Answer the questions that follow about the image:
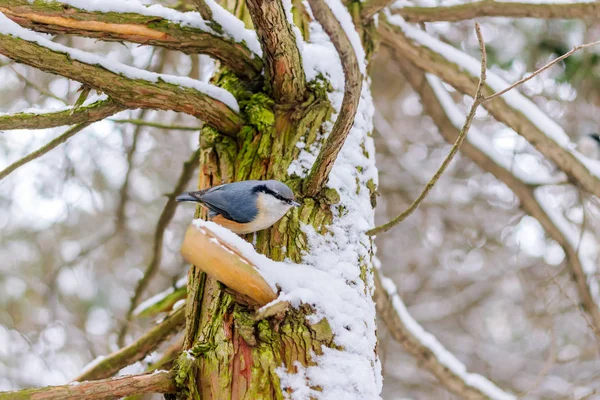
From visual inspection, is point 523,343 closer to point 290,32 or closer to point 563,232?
point 563,232

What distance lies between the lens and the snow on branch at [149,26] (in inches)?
66.4

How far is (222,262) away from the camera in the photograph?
1.35 m

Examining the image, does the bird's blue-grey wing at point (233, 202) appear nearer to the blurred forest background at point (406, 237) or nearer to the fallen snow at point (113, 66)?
the fallen snow at point (113, 66)

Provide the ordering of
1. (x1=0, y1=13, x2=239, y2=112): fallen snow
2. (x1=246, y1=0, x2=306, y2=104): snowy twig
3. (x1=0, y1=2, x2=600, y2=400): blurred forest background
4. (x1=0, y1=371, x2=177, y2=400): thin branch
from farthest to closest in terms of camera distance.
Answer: (x1=0, y1=2, x2=600, y2=400): blurred forest background → (x1=246, y1=0, x2=306, y2=104): snowy twig → (x1=0, y1=13, x2=239, y2=112): fallen snow → (x1=0, y1=371, x2=177, y2=400): thin branch

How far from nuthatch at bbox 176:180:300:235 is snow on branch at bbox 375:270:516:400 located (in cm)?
97

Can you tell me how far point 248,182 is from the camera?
1.83 m

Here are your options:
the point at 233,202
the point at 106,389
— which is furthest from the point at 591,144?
the point at 106,389

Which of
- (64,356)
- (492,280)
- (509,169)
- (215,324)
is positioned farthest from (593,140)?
(64,356)

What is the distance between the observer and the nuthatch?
1729 millimetres

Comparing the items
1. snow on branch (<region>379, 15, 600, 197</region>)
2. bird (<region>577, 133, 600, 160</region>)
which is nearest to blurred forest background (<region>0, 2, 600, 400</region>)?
bird (<region>577, 133, 600, 160</region>)

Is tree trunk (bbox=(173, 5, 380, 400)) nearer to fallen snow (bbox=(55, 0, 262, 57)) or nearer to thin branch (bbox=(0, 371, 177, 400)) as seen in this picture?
thin branch (bbox=(0, 371, 177, 400))

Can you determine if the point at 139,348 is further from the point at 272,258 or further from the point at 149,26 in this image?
the point at 149,26

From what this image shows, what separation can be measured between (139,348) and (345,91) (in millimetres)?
1409

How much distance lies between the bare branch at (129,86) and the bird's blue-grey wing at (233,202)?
0.82ft
